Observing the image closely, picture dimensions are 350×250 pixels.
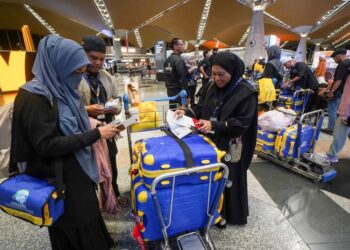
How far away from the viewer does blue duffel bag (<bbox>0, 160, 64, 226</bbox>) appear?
1063 millimetres

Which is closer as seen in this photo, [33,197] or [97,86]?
[33,197]

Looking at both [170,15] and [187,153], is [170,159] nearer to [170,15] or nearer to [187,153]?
[187,153]

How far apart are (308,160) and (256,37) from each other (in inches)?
595

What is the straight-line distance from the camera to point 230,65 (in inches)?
63.3

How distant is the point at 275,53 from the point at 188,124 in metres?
4.71

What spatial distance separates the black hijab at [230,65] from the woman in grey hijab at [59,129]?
919 millimetres

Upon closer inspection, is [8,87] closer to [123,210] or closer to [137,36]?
[123,210]

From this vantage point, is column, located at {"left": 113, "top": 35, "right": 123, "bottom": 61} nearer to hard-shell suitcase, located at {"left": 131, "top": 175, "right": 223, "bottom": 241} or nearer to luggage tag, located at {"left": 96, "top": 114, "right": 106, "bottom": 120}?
luggage tag, located at {"left": 96, "top": 114, "right": 106, "bottom": 120}

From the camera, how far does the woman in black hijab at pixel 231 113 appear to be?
5.31 feet

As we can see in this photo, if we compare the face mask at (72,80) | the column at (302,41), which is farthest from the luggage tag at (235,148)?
the column at (302,41)

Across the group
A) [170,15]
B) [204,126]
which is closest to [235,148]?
[204,126]

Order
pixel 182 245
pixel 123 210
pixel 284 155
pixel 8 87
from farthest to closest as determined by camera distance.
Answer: pixel 8 87, pixel 284 155, pixel 123 210, pixel 182 245

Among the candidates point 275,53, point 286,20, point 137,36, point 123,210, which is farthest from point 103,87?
point 137,36

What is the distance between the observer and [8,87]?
3.50m
